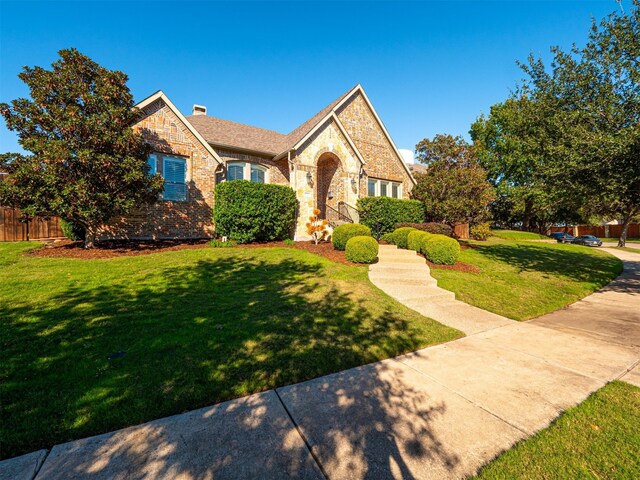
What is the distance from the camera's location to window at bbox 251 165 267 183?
15227 mm

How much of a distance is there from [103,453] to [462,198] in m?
16.2

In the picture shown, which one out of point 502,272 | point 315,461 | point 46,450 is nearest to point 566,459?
point 315,461

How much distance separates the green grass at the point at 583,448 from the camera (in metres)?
2.03

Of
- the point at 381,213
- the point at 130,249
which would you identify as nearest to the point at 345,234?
the point at 381,213

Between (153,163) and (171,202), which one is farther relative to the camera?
(171,202)

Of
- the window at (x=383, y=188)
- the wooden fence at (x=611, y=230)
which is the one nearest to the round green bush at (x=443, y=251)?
the window at (x=383, y=188)

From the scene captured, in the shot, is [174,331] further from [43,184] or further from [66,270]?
[43,184]

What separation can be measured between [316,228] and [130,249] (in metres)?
8.10

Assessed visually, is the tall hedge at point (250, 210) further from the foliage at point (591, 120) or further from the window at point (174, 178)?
the foliage at point (591, 120)

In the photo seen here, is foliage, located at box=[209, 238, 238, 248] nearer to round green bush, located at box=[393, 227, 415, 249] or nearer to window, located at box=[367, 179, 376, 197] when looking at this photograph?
round green bush, located at box=[393, 227, 415, 249]

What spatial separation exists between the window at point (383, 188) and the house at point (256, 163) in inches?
3.0

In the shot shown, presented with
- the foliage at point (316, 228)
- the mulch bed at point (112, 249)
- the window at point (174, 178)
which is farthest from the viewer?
the foliage at point (316, 228)

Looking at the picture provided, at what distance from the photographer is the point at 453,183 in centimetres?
1464

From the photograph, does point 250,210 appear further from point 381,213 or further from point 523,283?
point 523,283
